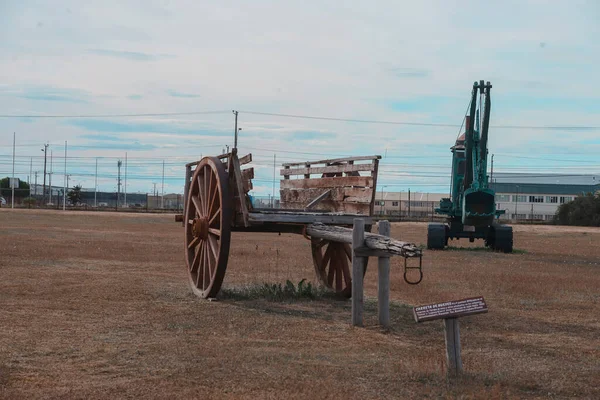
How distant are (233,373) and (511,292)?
841 centimetres

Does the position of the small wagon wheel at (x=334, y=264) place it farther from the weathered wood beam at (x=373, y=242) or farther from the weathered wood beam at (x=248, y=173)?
the weathered wood beam at (x=248, y=173)

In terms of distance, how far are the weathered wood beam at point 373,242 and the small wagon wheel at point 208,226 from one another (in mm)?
1158

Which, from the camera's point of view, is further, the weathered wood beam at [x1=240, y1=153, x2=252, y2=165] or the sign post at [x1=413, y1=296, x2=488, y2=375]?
the weathered wood beam at [x1=240, y1=153, x2=252, y2=165]

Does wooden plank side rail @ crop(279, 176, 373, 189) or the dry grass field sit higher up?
wooden plank side rail @ crop(279, 176, 373, 189)

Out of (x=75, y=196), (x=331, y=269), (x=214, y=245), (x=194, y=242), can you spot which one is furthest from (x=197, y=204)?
(x=75, y=196)

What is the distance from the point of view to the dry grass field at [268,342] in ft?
23.7

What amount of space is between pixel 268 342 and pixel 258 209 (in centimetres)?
376

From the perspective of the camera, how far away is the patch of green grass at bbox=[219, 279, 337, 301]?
12.7m

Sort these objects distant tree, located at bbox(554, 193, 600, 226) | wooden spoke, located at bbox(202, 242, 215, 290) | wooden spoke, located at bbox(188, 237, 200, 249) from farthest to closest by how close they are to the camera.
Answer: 1. distant tree, located at bbox(554, 193, 600, 226)
2. wooden spoke, located at bbox(188, 237, 200, 249)
3. wooden spoke, located at bbox(202, 242, 215, 290)

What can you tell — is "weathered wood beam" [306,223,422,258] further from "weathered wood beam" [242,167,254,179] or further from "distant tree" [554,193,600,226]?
"distant tree" [554,193,600,226]

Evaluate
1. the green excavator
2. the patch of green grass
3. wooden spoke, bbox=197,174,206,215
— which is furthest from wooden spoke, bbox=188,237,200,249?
the green excavator

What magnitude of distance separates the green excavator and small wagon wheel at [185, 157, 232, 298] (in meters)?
13.8

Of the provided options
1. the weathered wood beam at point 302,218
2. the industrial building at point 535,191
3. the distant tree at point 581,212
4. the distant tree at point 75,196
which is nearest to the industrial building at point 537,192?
the industrial building at point 535,191

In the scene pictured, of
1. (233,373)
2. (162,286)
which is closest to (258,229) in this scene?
(162,286)
